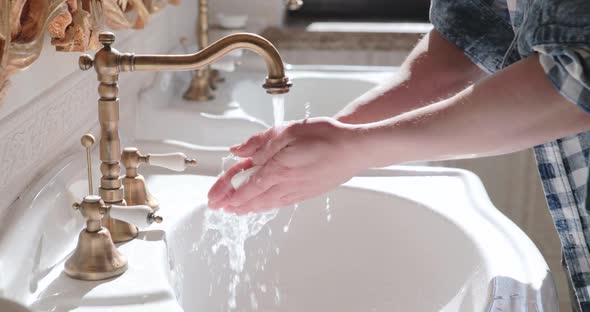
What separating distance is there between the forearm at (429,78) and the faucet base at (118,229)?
34 cm

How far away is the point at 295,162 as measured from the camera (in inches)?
32.0

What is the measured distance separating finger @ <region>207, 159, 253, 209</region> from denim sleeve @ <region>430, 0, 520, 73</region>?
34cm

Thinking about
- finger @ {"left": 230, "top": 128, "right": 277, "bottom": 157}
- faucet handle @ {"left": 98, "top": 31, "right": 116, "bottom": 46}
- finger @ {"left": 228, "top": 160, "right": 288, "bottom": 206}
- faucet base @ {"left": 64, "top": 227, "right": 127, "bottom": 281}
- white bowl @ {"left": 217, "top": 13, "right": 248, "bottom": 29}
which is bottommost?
faucet base @ {"left": 64, "top": 227, "right": 127, "bottom": 281}

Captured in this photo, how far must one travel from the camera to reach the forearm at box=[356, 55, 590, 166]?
0.70 meters

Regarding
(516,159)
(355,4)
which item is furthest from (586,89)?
(355,4)

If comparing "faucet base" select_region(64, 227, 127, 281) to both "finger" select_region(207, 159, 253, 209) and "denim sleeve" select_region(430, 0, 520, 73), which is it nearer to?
"finger" select_region(207, 159, 253, 209)

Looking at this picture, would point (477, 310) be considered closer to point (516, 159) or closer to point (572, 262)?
point (572, 262)

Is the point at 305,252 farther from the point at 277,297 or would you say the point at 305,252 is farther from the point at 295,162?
the point at 295,162

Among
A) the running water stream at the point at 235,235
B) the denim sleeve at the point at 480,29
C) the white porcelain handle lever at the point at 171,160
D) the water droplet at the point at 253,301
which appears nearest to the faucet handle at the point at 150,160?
the white porcelain handle lever at the point at 171,160

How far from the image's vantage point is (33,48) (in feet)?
2.73

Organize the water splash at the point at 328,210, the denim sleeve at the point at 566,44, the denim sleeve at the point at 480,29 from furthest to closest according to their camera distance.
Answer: the water splash at the point at 328,210, the denim sleeve at the point at 480,29, the denim sleeve at the point at 566,44

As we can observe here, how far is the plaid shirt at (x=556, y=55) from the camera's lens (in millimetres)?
667

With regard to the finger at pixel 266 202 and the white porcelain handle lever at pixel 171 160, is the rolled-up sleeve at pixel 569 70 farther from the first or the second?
the white porcelain handle lever at pixel 171 160

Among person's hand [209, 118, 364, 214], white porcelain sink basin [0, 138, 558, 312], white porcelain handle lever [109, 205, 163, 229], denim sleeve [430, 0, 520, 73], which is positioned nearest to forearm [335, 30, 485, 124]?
denim sleeve [430, 0, 520, 73]
